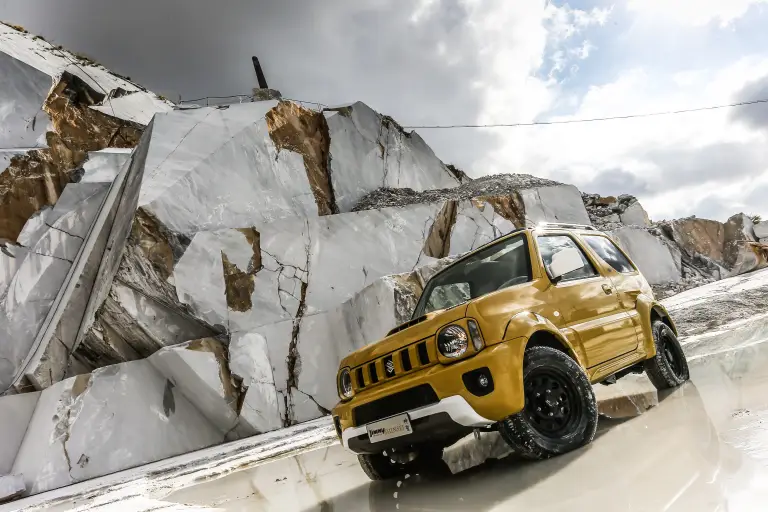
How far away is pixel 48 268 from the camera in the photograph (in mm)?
11031

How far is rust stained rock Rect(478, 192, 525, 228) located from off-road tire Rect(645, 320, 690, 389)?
25.4ft

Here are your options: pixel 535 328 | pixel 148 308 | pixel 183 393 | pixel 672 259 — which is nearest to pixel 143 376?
pixel 183 393

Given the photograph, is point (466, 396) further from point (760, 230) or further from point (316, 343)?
point (760, 230)

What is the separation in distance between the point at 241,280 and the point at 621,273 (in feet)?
22.2

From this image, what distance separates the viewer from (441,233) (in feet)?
37.3

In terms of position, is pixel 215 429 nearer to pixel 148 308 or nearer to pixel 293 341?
pixel 293 341

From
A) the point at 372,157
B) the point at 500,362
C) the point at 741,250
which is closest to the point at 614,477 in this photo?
the point at 500,362

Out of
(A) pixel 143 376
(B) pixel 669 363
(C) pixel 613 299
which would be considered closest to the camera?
(C) pixel 613 299

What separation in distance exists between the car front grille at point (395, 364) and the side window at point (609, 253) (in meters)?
2.25

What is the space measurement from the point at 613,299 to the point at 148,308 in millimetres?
7829

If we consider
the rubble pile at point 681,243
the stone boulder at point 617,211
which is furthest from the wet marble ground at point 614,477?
the stone boulder at point 617,211

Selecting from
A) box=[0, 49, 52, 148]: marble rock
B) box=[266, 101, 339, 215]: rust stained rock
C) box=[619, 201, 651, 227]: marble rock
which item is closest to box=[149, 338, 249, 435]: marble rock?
box=[266, 101, 339, 215]: rust stained rock

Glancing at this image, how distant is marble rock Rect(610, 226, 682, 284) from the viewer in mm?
14281

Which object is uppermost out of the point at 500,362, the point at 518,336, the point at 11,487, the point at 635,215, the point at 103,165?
the point at 103,165
